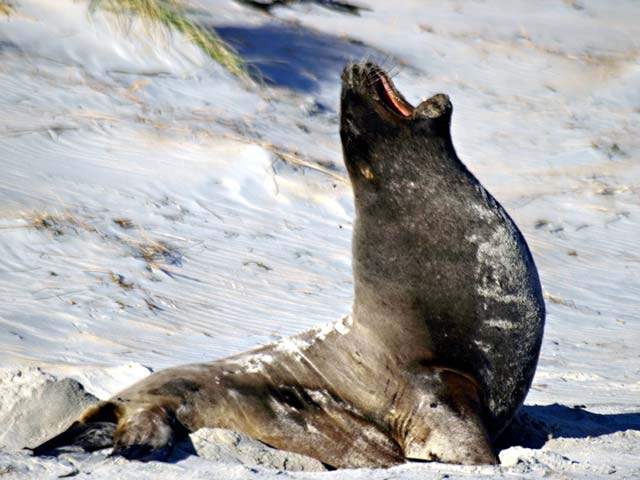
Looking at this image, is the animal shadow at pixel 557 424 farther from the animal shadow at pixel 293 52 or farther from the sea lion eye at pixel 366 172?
the animal shadow at pixel 293 52

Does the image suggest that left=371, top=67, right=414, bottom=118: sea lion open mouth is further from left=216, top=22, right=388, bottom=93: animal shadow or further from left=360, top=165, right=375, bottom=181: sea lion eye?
left=216, top=22, right=388, bottom=93: animal shadow

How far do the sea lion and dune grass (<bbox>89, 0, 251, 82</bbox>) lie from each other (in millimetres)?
5042

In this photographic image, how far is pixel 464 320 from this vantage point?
4.89 m

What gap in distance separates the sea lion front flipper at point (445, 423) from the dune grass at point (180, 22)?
5641 mm

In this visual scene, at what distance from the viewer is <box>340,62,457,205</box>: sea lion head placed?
5098 millimetres

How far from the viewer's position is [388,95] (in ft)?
17.1

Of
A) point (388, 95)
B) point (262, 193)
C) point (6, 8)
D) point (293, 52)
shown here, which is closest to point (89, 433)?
point (388, 95)

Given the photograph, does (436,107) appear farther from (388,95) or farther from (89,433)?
(89,433)

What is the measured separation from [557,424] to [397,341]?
88cm

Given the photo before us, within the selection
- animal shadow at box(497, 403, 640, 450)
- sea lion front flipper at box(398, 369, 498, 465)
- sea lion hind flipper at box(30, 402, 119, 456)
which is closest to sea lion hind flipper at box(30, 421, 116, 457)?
sea lion hind flipper at box(30, 402, 119, 456)

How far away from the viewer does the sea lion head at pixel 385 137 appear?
5.10 m

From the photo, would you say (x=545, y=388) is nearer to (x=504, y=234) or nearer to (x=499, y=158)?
(x=504, y=234)

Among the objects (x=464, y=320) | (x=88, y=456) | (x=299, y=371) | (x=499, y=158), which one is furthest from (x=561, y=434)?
(x=499, y=158)

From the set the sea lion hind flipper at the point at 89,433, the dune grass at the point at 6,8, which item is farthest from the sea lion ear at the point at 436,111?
the dune grass at the point at 6,8
